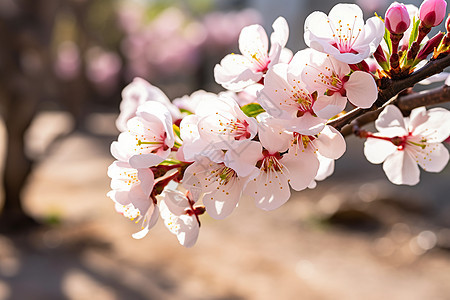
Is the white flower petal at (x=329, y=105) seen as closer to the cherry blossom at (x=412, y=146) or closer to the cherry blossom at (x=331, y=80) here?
the cherry blossom at (x=331, y=80)

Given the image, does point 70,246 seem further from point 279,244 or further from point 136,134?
point 136,134

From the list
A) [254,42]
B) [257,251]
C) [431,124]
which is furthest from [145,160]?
[257,251]

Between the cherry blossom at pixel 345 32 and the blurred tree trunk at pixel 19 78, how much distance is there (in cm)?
356

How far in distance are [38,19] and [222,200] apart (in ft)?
12.0

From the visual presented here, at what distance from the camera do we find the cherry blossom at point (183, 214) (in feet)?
1.96

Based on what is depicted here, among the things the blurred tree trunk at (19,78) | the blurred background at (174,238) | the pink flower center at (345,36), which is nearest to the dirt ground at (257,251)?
the blurred background at (174,238)

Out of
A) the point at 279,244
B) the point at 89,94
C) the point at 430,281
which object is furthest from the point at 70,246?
the point at 89,94

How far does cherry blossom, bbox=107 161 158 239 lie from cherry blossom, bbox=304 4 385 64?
22 cm

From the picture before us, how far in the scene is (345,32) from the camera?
1.79 feet

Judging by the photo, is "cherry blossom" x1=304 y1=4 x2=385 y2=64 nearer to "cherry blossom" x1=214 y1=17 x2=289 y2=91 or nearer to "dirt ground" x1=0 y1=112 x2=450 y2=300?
"cherry blossom" x1=214 y1=17 x2=289 y2=91

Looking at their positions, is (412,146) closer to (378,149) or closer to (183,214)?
(378,149)

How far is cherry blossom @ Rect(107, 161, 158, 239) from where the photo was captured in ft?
1.82

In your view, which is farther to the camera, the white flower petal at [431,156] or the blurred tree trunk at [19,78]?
the blurred tree trunk at [19,78]

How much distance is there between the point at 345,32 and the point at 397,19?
6 centimetres
